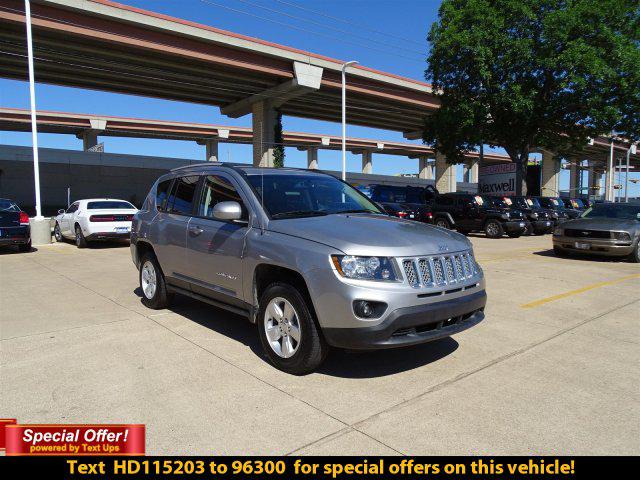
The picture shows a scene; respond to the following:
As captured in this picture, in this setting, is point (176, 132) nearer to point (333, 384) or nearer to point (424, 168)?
point (424, 168)

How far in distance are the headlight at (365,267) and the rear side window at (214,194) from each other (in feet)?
5.11

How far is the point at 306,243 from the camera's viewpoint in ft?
12.8

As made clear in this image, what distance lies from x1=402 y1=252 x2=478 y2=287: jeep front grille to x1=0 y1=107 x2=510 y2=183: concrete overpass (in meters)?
49.9

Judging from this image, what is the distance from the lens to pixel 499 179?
1151 inches

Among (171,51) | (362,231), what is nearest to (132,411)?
(362,231)

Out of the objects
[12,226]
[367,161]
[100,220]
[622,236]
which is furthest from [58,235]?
[367,161]

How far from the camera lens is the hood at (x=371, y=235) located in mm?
3736

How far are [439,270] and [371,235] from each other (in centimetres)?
63

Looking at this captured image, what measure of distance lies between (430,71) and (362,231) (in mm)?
27100

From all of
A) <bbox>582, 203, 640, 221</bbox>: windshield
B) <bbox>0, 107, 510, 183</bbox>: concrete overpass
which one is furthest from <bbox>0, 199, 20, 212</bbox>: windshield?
<bbox>0, 107, 510, 183</bbox>: concrete overpass

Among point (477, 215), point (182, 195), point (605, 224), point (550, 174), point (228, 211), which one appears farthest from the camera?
point (550, 174)

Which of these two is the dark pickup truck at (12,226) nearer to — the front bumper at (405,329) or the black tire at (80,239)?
the black tire at (80,239)
